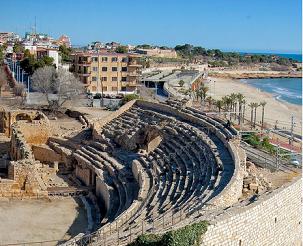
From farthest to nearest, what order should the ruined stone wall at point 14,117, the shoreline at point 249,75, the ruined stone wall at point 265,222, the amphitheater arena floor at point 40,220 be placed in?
the shoreline at point 249,75 → the ruined stone wall at point 14,117 → the amphitheater arena floor at point 40,220 → the ruined stone wall at point 265,222

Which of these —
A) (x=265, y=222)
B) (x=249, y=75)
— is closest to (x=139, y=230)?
(x=265, y=222)

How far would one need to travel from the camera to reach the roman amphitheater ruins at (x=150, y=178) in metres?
16.3

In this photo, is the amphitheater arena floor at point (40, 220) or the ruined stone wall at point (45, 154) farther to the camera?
the ruined stone wall at point (45, 154)

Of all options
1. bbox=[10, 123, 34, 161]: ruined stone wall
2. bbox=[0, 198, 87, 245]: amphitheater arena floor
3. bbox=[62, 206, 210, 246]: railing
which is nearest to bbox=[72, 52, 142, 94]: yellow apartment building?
bbox=[10, 123, 34, 161]: ruined stone wall

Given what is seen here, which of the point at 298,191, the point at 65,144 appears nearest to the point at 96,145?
the point at 65,144

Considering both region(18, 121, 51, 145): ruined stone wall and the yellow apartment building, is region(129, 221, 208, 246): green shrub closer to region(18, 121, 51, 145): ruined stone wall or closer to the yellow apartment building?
region(18, 121, 51, 145): ruined stone wall

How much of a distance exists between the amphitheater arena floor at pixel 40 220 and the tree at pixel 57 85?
99.7 feet

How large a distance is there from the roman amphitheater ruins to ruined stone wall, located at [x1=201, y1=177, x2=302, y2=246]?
0.11 ft

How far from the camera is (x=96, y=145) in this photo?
1331 inches

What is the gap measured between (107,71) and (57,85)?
13.5 meters

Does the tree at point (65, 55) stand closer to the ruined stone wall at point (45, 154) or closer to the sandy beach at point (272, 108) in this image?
the sandy beach at point (272, 108)

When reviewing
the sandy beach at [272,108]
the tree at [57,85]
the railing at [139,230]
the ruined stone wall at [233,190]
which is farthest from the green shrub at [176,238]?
the sandy beach at [272,108]

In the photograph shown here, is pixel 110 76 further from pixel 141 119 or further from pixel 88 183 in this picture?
pixel 88 183

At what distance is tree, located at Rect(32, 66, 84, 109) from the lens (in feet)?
187
